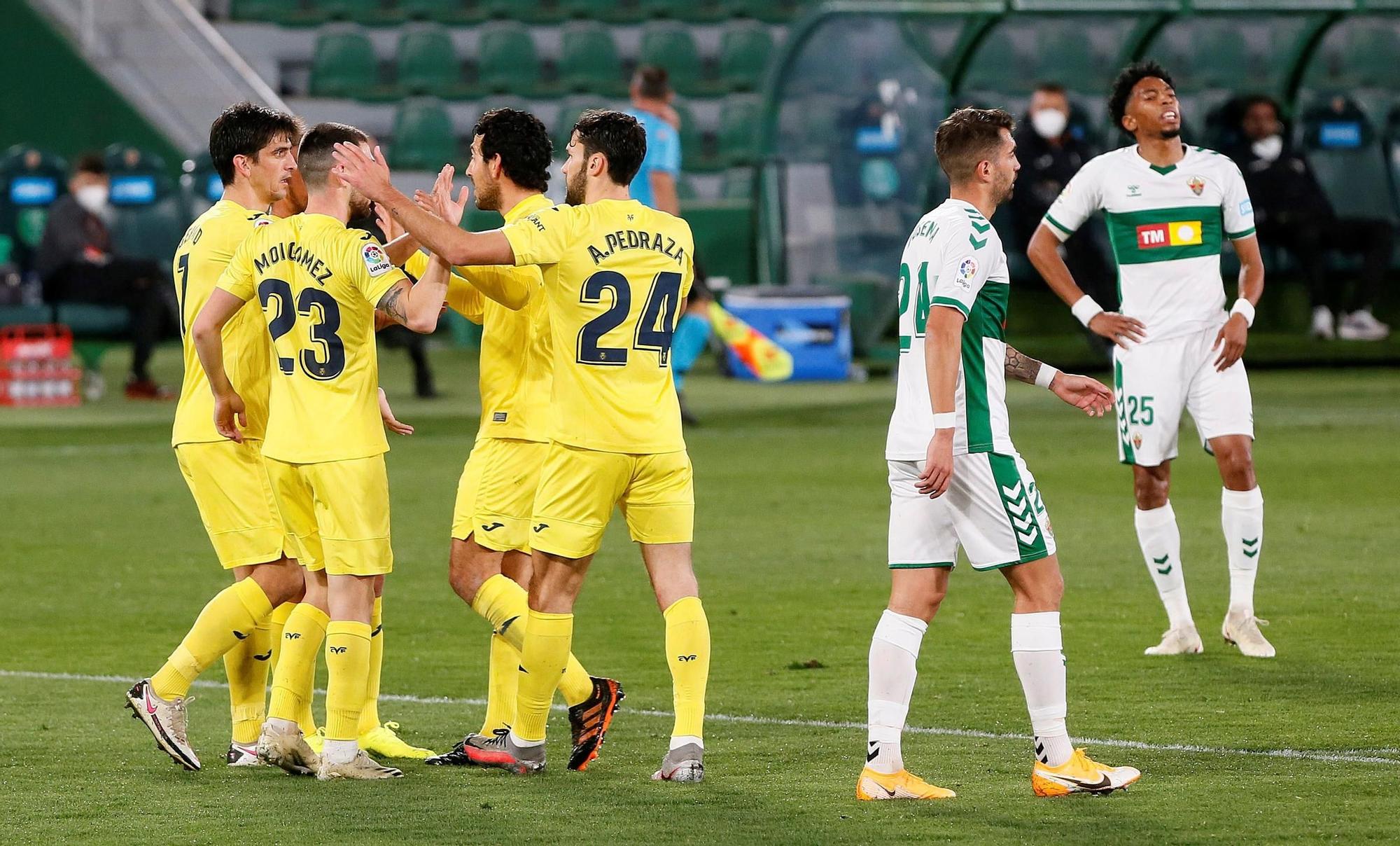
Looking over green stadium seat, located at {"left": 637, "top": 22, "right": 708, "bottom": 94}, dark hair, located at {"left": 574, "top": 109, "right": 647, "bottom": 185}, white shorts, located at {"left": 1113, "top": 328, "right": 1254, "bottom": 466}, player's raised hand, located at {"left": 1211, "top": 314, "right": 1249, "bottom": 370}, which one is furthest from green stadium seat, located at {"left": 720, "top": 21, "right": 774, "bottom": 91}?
dark hair, located at {"left": 574, "top": 109, "right": 647, "bottom": 185}

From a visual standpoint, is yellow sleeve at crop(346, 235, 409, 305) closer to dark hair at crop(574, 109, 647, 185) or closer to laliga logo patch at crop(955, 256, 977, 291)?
dark hair at crop(574, 109, 647, 185)

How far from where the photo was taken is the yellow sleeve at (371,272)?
4.90 metres

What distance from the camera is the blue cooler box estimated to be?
16.5 m

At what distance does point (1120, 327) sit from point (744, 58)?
16625 mm

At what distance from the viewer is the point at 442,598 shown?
26.3ft

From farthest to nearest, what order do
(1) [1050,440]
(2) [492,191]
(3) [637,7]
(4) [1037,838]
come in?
(3) [637,7] → (1) [1050,440] → (2) [492,191] → (4) [1037,838]

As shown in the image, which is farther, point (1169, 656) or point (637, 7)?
point (637, 7)

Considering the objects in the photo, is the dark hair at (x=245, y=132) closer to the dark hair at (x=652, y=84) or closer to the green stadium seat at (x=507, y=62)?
the dark hair at (x=652, y=84)

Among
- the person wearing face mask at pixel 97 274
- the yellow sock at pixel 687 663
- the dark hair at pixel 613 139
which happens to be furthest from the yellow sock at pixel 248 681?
the person wearing face mask at pixel 97 274

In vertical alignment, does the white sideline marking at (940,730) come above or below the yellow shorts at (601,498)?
below

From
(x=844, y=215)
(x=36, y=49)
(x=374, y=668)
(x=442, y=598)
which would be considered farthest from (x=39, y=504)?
(x=36, y=49)

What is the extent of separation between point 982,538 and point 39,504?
7.27m

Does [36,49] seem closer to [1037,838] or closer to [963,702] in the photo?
[963,702]

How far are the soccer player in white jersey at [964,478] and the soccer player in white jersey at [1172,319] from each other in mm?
2007
